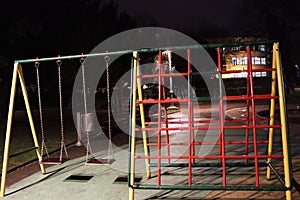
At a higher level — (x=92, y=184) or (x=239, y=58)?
(x=239, y=58)

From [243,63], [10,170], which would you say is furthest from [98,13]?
[243,63]

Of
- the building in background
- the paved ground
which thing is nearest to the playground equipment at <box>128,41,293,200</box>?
the paved ground

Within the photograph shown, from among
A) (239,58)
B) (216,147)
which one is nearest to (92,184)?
(216,147)

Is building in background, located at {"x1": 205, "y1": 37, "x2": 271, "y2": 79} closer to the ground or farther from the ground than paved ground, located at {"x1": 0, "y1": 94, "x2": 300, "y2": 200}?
farther from the ground

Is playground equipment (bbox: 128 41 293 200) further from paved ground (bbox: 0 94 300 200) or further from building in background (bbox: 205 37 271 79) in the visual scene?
building in background (bbox: 205 37 271 79)

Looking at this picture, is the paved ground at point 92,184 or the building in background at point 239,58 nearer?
the paved ground at point 92,184

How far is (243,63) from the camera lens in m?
67.4

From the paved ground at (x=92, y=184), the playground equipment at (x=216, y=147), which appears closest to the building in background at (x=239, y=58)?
the playground equipment at (x=216, y=147)

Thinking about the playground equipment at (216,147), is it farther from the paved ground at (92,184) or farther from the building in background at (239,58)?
the building in background at (239,58)

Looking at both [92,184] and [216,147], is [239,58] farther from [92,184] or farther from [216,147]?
[92,184]

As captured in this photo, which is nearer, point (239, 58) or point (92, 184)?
point (92, 184)

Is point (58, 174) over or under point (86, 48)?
under

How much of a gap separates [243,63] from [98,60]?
50019mm

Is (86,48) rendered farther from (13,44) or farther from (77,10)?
(13,44)
